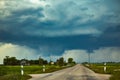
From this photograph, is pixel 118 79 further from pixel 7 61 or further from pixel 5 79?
pixel 7 61

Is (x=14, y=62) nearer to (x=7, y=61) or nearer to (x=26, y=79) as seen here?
(x=7, y=61)

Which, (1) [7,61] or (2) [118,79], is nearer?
(2) [118,79]

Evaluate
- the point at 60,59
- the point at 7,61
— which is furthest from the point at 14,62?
the point at 60,59

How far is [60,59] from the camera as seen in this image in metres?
131

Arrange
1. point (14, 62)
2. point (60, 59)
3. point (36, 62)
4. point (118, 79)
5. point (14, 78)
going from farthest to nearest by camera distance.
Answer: point (36, 62), point (14, 62), point (60, 59), point (14, 78), point (118, 79)

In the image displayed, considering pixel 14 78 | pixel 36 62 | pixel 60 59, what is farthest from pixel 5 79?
pixel 36 62

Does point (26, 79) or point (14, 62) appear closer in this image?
point (26, 79)

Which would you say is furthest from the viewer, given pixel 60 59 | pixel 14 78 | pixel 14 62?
pixel 14 62

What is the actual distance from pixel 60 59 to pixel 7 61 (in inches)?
2281

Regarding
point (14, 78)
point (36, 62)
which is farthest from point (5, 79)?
point (36, 62)

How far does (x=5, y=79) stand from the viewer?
978 inches

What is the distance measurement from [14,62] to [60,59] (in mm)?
55024

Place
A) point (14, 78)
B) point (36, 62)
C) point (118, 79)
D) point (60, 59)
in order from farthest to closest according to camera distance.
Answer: point (36, 62) → point (60, 59) → point (14, 78) → point (118, 79)

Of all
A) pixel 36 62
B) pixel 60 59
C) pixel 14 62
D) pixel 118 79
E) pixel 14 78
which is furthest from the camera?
pixel 36 62
